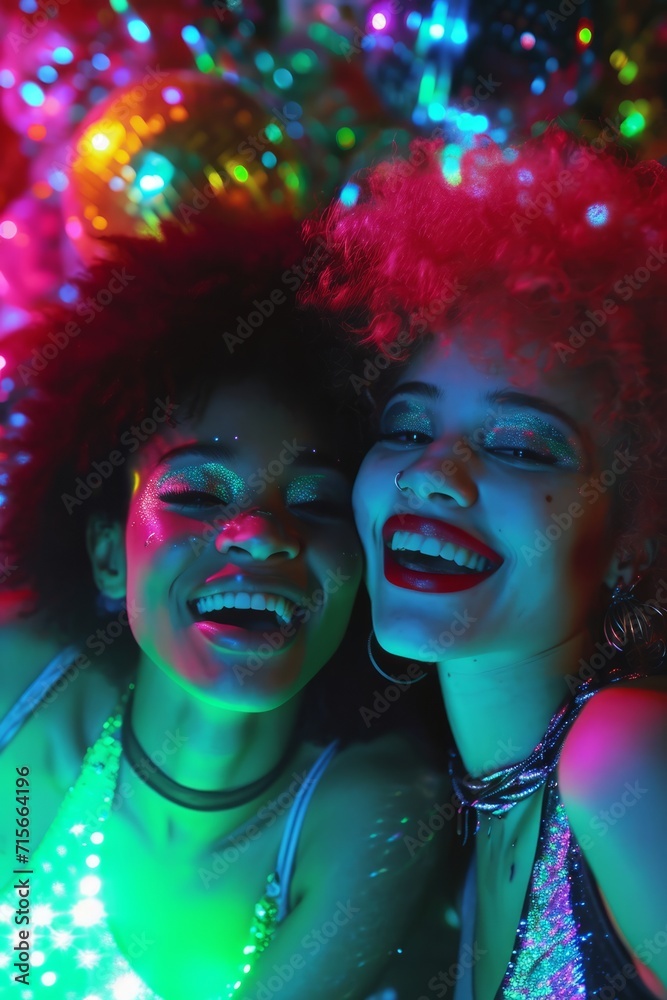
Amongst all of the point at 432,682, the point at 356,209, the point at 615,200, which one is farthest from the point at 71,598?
the point at 615,200

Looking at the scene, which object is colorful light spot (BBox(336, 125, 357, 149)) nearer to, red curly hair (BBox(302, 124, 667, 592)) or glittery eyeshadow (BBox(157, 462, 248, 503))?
red curly hair (BBox(302, 124, 667, 592))

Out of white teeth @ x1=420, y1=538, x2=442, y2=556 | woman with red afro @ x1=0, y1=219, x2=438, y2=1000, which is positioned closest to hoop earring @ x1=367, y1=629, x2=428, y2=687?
woman with red afro @ x1=0, y1=219, x2=438, y2=1000

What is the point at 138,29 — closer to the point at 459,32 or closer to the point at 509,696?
the point at 459,32

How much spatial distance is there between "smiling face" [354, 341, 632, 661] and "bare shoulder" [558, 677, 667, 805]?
0.23m

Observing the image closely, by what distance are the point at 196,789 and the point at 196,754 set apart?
0.08 metres

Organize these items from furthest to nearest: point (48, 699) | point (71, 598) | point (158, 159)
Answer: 1. point (158, 159)
2. point (71, 598)
3. point (48, 699)

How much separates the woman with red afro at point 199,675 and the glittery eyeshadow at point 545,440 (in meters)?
0.39

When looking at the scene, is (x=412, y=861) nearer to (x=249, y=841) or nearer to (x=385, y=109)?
(x=249, y=841)

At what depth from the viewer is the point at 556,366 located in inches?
59.7

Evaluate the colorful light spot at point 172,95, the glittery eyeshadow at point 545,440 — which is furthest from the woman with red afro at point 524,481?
the colorful light spot at point 172,95

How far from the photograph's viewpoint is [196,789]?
1796 mm

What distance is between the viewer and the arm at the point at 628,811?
3.72 ft

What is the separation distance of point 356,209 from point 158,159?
0.73 m

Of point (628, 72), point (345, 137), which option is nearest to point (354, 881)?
point (345, 137)
